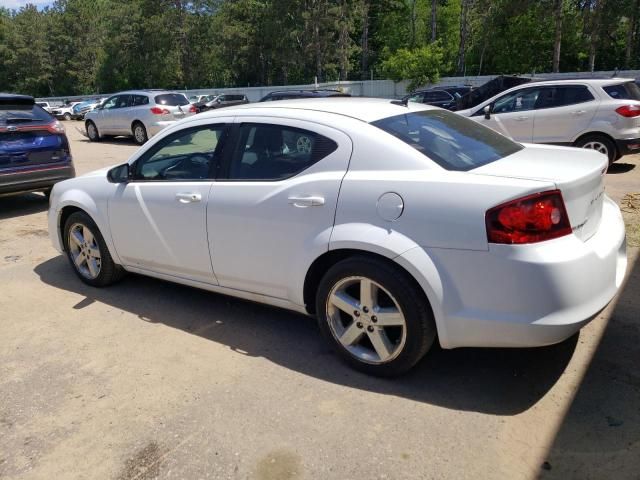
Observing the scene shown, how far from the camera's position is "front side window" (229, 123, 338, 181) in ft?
11.0

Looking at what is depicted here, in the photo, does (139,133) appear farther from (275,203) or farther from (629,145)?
(275,203)

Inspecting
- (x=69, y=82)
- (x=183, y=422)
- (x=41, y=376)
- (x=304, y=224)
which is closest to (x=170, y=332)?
(x=41, y=376)

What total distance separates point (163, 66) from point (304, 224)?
58.3 m

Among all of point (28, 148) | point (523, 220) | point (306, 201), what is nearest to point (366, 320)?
point (306, 201)

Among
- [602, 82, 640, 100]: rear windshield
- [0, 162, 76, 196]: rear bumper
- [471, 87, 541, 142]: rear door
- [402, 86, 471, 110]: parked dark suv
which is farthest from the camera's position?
[402, 86, 471, 110]: parked dark suv

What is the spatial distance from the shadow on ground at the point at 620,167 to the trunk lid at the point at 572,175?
7025 millimetres

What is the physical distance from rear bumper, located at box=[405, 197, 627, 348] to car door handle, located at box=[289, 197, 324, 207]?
0.74 m

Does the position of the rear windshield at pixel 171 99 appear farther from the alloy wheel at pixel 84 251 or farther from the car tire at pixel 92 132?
the alloy wheel at pixel 84 251

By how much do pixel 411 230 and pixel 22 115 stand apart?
6.96m

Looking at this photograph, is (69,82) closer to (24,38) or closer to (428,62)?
(24,38)

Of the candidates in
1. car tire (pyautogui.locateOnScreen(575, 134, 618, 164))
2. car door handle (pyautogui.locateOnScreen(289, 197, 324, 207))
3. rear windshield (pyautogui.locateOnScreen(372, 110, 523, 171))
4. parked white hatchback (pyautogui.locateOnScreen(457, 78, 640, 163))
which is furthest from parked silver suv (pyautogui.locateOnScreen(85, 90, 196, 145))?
car door handle (pyautogui.locateOnScreen(289, 197, 324, 207))

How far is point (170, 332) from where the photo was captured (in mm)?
3982

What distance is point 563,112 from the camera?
9.33 meters

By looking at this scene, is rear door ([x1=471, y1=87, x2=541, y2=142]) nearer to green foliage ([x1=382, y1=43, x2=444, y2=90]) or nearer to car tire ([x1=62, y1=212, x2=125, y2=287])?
car tire ([x1=62, y1=212, x2=125, y2=287])
